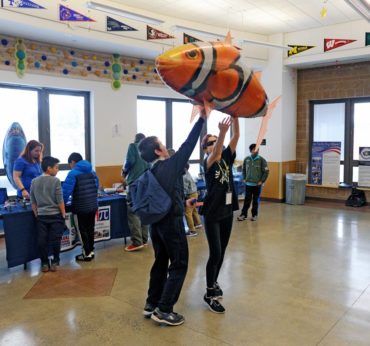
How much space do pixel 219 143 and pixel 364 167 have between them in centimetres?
602

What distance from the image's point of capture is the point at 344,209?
742 cm

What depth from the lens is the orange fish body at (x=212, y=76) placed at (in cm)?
202

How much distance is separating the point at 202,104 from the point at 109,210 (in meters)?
2.92

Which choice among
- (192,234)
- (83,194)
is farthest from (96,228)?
(192,234)

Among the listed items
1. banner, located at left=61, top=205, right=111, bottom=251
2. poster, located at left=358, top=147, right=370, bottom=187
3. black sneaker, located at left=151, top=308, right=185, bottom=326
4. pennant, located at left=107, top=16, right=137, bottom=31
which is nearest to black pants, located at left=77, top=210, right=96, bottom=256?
banner, located at left=61, top=205, right=111, bottom=251

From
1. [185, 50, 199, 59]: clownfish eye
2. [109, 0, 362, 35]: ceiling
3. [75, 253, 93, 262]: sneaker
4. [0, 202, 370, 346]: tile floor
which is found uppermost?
[109, 0, 362, 35]: ceiling

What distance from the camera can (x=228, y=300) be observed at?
3.24 metres

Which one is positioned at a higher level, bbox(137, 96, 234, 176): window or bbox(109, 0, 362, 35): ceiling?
bbox(109, 0, 362, 35): ceiling

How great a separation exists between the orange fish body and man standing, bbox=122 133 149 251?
8.11ft

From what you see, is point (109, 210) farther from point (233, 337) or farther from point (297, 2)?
point (297, 2)

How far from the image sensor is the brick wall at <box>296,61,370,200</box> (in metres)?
7.74

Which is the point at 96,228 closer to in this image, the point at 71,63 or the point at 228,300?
the point at 228,300

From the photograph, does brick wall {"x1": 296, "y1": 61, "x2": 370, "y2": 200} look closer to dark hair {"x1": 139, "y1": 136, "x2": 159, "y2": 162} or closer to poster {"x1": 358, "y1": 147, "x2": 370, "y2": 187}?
poster {"x1": 358, "y1": 147, "x2": 370, "y2": 187}

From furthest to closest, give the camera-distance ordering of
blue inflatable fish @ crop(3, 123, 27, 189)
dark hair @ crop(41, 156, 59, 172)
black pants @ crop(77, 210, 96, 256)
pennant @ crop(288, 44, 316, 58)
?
pennant @ crop(288, 44, 316, 58) → blue inflatable fish @ crop(3, 123, 27, 189) → black pants @ crop(77, 210, 96, 256) → dark hair @ crop(41, 156, 59, 172)
